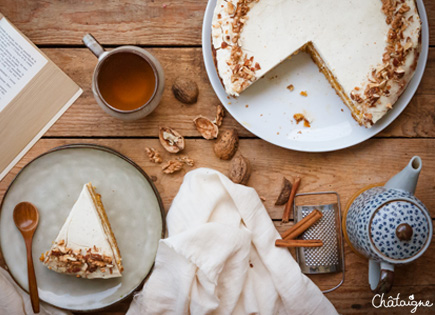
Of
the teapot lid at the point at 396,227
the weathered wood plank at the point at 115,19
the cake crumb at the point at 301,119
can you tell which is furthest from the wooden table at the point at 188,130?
the teapot lid at the point at 396,227

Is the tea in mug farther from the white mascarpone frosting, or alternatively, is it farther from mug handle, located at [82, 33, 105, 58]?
the white mascarpone frosting

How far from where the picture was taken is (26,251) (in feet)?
3.89

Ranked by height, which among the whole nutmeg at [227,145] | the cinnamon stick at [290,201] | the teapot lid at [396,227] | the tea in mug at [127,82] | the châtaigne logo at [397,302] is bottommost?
the châtaigne logo at [397,302]

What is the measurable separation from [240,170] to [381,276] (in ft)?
1.70

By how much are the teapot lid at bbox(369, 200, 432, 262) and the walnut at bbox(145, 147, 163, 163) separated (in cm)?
69

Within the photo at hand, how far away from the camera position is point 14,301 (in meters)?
1.19

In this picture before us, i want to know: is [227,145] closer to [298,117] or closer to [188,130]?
[188,130]

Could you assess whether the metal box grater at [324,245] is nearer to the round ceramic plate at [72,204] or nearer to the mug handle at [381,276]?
the mug handle at [381,276]

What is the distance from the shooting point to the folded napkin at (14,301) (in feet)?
3.87

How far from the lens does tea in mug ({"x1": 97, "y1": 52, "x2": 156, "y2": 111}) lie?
1.13m

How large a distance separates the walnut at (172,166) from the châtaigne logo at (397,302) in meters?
0.80

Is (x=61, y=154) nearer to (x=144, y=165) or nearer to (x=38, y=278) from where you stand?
(x=144, y=165)

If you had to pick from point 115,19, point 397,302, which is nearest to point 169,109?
point 115,19

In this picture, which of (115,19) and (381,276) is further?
(115,19)
